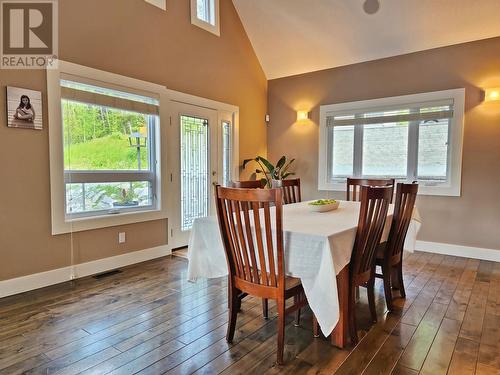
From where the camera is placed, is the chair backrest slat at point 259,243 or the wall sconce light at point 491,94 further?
the wall sconce light at point 491,94

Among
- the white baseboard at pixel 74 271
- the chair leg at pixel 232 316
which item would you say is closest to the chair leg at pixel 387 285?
the chair leg at pixel 232 316

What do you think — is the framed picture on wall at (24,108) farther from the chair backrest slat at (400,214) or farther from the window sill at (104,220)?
the chair backrest slat at (400,214)

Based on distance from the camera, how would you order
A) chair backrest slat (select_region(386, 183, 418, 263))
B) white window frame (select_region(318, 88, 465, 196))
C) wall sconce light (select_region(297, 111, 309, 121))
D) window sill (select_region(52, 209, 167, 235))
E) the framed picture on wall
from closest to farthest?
chair backrest slat (select_region(386, 183, 418, 263)) < the framed picture on wall < window sill (select_region(52, 209, 167, 235)) < white window frame (select_region(318, 88, 465, 196)) < wall sconce light (select_region(297, 111, 309, 121))

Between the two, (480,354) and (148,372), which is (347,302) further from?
(148,372)

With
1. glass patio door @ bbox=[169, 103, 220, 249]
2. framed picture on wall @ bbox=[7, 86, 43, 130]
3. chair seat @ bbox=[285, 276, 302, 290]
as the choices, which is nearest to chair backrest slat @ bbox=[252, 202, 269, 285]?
chair seat @ bbox=[285, 276, 302, 290]

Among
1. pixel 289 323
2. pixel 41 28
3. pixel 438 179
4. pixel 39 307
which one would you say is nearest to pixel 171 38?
pixel 41 28

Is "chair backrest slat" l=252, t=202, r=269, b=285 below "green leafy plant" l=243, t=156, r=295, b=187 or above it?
below

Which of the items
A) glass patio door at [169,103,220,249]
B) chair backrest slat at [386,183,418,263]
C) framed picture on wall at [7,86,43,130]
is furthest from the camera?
glass patio door at [169,103,220,249]

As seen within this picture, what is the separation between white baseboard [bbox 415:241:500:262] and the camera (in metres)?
4.04

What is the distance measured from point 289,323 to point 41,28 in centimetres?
342

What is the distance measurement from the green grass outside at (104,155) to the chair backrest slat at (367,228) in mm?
2800

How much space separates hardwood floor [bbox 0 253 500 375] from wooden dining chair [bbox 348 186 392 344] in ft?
1.08

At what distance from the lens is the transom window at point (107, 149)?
3.25 m

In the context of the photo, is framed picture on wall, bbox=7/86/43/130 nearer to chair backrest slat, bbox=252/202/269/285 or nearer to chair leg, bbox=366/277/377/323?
chair backrest slat, bbox=252/202/269/285
